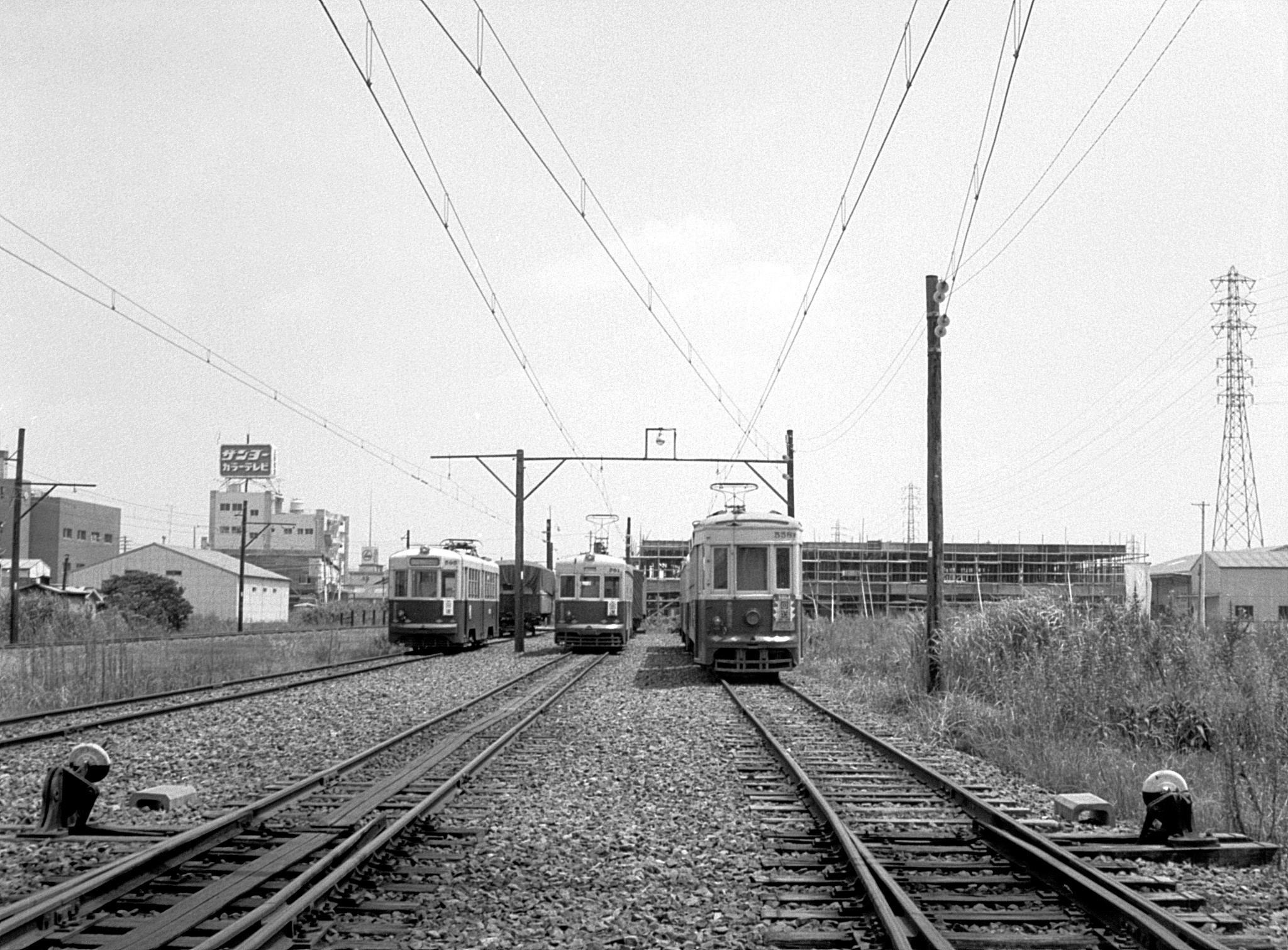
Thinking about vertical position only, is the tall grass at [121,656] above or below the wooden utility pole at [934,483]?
below

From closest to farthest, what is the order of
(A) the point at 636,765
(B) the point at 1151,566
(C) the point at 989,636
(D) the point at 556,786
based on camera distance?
1. (D) the point at 556,786
2. (A) the point at 636,765
3. (C) the point at 989,636
4. (B) the point at 1151,566

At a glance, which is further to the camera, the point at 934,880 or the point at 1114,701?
the point at 1114,701

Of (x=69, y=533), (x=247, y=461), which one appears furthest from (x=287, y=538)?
(x=69, y=533)

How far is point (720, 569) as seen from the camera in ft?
67.7

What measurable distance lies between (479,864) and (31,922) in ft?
7.64

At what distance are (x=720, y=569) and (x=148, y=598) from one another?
39928 millimetres

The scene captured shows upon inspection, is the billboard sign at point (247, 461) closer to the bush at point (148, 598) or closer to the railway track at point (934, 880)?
the bush at point (148, 598)

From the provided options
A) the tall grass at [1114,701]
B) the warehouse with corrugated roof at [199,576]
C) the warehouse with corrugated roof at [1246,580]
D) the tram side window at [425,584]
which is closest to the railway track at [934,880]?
the tall grass at [1114,701]

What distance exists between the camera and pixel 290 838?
730 centimetres

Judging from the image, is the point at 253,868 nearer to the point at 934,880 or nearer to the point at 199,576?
the point at 934,880

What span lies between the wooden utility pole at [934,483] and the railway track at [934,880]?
692 centimetres

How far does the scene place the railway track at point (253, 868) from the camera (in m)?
5.15

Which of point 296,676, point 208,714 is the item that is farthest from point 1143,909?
point 296,676

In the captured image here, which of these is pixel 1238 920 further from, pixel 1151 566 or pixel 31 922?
pixel 1151 566
